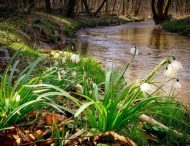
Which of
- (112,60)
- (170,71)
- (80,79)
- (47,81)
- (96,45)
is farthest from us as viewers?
(96,45)

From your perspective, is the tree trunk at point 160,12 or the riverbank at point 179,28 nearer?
the riverbank at point 179,28

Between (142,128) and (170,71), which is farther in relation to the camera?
(142,128)

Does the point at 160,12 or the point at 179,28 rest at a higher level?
the point at 179,28

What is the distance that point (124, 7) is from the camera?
166ft

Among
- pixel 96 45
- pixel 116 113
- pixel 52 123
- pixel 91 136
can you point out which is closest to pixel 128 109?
pixel 116 113

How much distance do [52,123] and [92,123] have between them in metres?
0.34

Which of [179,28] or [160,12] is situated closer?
[179,28]

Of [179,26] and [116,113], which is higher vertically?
[116,113]

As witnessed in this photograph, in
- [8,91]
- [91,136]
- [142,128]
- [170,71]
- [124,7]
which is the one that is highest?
[170,71]

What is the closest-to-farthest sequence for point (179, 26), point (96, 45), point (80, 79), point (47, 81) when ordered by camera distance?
point (47, 81) → point (80, 79) → point (96, 45) → point (179, 26)

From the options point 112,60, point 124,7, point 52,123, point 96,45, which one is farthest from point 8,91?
point 124,7

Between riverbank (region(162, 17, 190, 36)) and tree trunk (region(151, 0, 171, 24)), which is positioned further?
tree trunk (region(151, 0, 171, 24))

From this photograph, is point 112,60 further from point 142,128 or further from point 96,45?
point 142,128

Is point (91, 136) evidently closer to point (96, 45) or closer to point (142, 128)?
point (142, 128)
